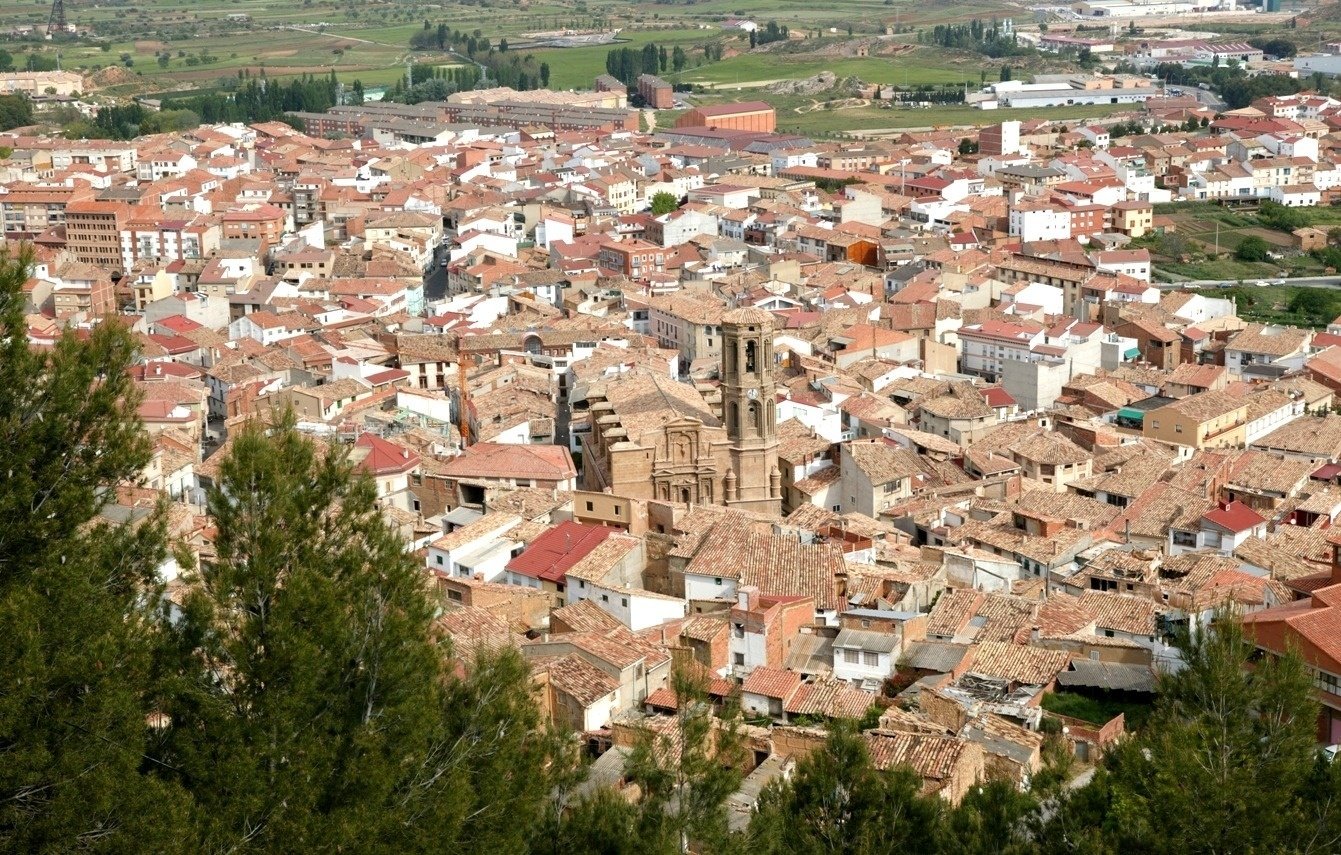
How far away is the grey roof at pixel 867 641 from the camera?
1386 cm

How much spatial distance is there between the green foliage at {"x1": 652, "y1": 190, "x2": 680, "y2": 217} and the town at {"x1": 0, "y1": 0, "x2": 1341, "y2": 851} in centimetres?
10

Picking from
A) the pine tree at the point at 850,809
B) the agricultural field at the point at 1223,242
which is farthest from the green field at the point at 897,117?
the pine tree at the point at 850,809

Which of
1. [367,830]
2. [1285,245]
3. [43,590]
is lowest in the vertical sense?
[1285,245]

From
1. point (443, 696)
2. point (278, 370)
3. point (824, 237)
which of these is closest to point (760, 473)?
point (278, 370)

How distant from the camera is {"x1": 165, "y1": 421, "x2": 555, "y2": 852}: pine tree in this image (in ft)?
23.8

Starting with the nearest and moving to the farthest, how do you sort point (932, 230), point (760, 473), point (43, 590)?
point (43, 590)
point (760, 473)
point (932, 230)

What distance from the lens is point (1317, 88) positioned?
7050 centimetres

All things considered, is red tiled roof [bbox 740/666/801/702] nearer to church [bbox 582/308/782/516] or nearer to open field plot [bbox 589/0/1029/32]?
church [bbox 582/308/782/516]

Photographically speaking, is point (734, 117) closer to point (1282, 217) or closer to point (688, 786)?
point (1282, 217)

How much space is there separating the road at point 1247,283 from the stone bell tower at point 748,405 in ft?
66.9

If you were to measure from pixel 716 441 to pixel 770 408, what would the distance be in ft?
2.35

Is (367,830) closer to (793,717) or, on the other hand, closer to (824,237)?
(793,717)

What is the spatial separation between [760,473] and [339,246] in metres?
21.9

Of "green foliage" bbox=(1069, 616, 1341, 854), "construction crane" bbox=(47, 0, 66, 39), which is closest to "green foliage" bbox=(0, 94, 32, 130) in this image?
"construction crane" bbox=(47, 0, 66, 39)
